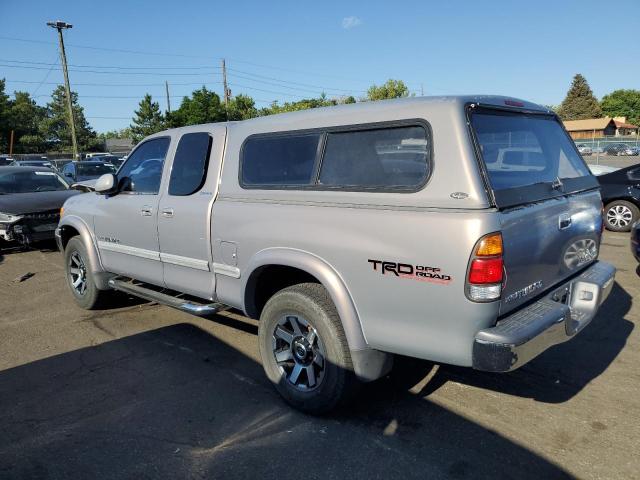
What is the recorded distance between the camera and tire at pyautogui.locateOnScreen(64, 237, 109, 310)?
561 cm

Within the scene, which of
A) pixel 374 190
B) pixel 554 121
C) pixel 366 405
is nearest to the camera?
pixel 374 190

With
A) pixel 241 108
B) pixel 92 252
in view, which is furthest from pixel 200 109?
pixel 92 252

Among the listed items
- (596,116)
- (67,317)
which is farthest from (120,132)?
(67,317)

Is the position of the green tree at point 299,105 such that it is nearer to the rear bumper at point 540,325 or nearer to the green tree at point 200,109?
the green tree at point 200,109

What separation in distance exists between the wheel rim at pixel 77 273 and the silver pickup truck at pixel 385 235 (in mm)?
1849

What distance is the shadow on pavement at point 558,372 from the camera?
3699mm

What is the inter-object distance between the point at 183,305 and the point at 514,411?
2.68 meters

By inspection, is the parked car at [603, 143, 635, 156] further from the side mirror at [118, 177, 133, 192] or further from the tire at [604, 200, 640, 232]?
the side mirror at [118, 177, 133, 192]

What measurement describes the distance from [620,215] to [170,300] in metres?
8.90

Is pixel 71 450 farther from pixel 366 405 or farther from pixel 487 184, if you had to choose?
pixel 487 184

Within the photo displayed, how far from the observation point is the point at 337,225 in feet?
10.1

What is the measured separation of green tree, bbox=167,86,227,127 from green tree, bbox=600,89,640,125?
94693 millimetres

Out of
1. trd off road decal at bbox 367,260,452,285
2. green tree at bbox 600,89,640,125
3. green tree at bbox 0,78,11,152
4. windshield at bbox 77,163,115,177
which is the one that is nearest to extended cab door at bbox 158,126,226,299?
trd off road decal at bbox 367,260,452,285

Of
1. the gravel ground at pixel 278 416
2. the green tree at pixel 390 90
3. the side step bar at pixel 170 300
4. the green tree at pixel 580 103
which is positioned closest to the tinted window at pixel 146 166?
the side step bar at pixel 170 300
